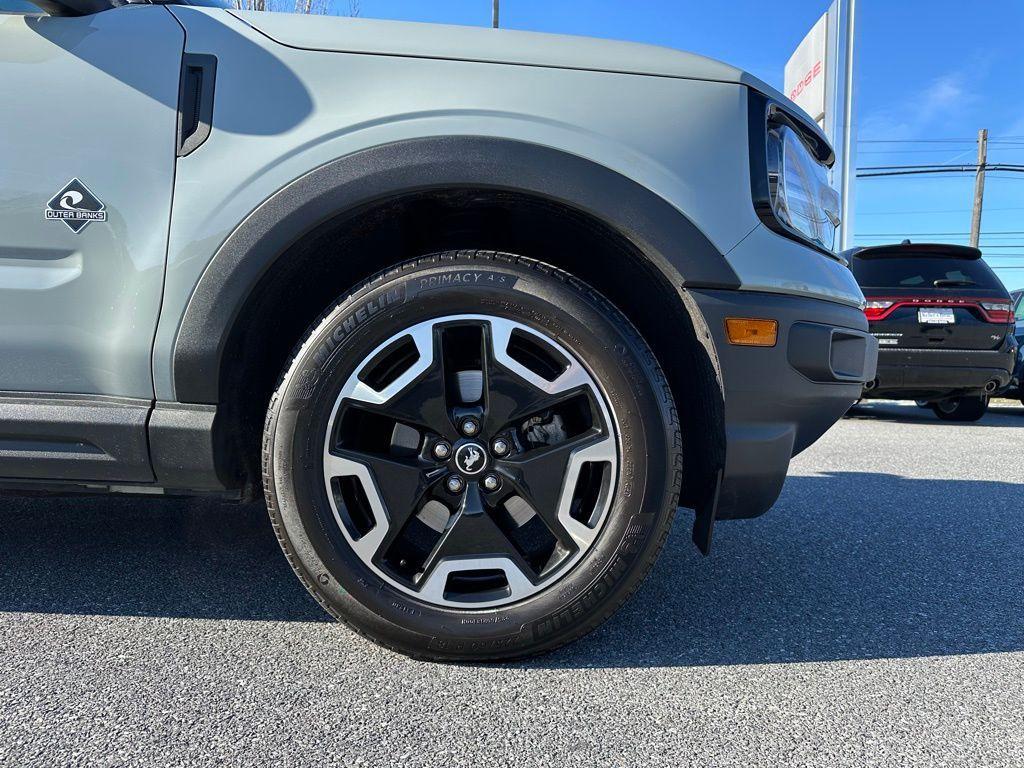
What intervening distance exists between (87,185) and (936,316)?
6.35 meters

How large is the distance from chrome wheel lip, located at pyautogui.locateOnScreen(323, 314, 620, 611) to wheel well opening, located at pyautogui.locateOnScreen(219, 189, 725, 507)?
0.74 feet

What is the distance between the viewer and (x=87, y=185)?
1.52 m

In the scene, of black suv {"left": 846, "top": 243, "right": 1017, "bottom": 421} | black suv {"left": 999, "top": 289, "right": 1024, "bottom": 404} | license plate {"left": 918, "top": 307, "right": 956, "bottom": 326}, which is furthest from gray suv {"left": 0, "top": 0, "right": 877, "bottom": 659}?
black suv {"left": 999, "top": 289, "right": 1024, "bottom": 404}

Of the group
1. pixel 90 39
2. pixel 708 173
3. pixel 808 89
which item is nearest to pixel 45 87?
pixel 90 39

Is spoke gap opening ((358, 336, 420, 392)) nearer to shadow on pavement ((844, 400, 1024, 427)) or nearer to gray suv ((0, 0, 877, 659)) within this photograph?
gray suv ((0, 0, 877, 659))

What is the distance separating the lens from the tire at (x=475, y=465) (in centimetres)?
152

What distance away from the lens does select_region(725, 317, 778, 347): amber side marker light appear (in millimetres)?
1555

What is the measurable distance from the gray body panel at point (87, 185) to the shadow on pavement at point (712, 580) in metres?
0.71

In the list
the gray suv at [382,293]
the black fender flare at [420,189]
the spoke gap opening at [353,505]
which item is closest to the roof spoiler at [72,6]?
the gray suv at [382,293]

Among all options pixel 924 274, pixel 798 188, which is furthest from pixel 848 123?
pixel 798 188

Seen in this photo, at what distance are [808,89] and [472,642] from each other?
1480cm

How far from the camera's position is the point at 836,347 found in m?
1.67

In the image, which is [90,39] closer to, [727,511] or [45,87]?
[45,87]

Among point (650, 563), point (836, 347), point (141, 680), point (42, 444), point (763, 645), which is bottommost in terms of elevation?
point (763, 645)
